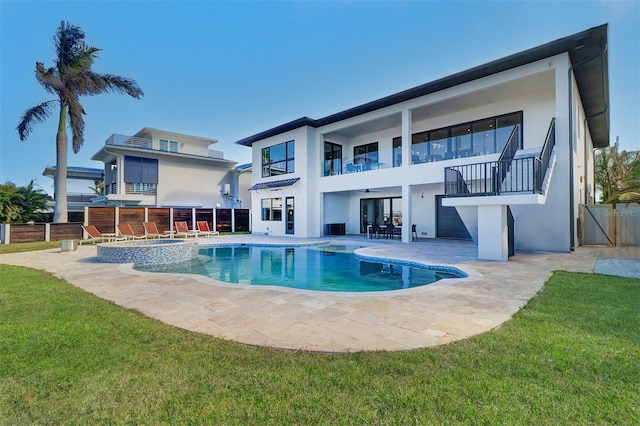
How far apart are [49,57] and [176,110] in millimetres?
10596

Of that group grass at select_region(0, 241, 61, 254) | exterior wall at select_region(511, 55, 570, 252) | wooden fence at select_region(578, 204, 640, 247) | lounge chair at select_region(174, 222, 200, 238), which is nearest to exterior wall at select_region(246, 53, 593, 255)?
exterior wall at select_region(511, 55, 570, 252)

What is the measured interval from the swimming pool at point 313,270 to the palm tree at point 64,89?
1155 cm

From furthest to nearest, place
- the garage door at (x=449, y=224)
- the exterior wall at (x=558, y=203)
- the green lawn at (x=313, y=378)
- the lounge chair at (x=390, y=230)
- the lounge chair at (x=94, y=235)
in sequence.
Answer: the lounge chair at (x=390, y=230), the garage door at (x=449, y=224), the lounge chair at (x=94, y=235), the exterior wall at (x=558, y=203), the green lawn at (x=313, y=378)

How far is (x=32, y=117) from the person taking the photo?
60.7 feet

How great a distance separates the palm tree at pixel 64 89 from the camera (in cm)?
1806

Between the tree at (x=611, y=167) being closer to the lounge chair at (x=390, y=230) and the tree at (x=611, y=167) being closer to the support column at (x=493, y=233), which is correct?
the lounge chair at (x=390, y=230)

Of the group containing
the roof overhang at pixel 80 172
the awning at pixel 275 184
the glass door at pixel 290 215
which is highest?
the roof overhang at pixel 80 172

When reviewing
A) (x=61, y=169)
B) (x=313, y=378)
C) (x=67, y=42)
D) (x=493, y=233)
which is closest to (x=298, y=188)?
(x=493, y=233)

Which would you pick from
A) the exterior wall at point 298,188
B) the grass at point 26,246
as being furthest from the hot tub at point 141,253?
the exterior wall at point 298,188

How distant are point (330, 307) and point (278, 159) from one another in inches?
687

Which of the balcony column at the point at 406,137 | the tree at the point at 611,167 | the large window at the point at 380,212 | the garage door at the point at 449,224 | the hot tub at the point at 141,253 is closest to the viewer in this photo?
the hot tub at the point at 141,253

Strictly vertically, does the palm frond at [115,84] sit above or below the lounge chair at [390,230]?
above

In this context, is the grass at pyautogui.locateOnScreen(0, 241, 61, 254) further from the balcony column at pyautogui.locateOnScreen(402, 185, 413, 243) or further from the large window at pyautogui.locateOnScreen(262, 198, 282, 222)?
Answer: the balcony column at pyautogui.locateOnScreen(402, 185, 413, 243)

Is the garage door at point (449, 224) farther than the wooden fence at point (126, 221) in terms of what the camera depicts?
Yes
